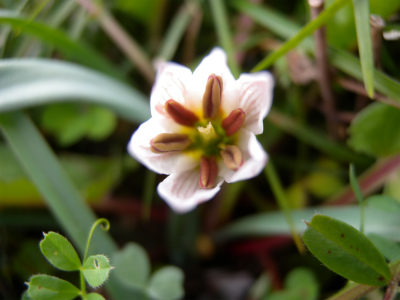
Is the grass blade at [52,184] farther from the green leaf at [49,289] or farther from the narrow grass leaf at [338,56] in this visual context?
the narrow grass leaf at [338,56]

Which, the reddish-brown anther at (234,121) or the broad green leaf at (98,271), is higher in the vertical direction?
the reddish-brown anther at (234,121)

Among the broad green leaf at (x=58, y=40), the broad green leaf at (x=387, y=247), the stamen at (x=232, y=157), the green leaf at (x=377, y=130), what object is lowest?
the broad green leaf at (x=387, y=247)

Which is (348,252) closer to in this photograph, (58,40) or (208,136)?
(208,136)

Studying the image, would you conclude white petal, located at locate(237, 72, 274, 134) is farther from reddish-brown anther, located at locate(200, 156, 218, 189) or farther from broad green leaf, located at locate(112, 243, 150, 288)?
Result: broad green leaf, located at locate(112, 243, 150, 288)

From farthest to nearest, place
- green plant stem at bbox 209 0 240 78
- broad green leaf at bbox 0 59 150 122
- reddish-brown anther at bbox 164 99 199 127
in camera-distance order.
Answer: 1. green plant stem at bbox 209 0 240 78
2. broad green leaf at bbox 0 59 150 122
3. reddish-brown anther at bbox 164 99 199 127

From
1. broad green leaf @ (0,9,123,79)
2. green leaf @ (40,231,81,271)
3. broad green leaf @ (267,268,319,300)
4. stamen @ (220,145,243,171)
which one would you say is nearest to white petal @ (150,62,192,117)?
stamen @ (220,145,243,171)

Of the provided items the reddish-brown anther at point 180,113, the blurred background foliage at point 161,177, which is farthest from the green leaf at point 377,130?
the reddish-brown anther at point 180,113
